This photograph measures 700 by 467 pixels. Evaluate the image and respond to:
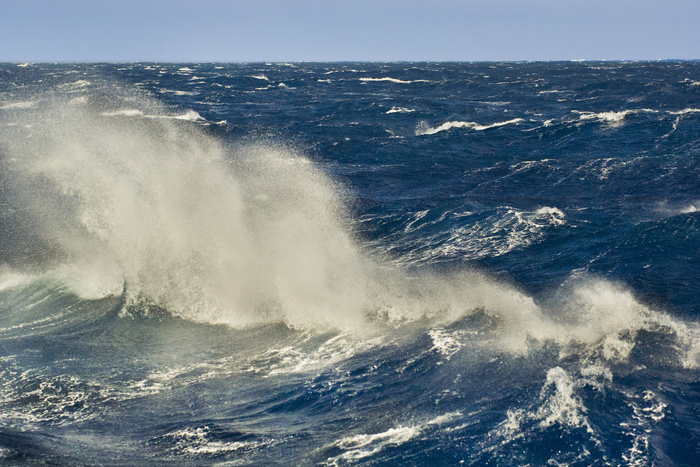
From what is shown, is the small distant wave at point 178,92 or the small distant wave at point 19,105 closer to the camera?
the small distant wave at point 19,105

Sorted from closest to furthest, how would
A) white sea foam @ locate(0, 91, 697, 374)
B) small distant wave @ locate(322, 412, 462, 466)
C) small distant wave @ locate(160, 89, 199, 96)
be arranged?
1. small distant wave @ locate(322, 412, 462, 466)
2. white sea foam @ locate(0, 91, 697, 374)
3. small distant wave @ locate(160, 89, 199, 96)

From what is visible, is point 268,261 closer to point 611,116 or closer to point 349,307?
point 349,307

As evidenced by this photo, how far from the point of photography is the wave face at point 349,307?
1378 cm

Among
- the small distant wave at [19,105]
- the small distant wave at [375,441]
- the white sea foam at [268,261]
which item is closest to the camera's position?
the small distant wave at [375,441]

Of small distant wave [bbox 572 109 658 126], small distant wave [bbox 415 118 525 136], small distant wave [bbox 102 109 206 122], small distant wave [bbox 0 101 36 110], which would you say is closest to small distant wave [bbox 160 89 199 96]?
small distant wave [bbox 102 109 206 122]

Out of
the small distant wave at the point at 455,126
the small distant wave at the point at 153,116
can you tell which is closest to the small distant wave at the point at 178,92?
the small distant wave at the point at 153,116

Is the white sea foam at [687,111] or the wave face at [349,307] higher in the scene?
the white sea foam at [687,111]

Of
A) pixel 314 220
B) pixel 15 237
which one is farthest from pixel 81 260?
pixel 314 220

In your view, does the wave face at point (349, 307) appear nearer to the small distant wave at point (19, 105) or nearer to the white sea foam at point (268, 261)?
the white sea foam at point (268, 261)

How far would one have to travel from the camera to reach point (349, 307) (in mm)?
21188

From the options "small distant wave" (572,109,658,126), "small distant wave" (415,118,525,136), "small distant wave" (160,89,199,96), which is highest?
"small distant wave" (160,89,199,96)

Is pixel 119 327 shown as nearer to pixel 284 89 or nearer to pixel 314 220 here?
pixel 314 220

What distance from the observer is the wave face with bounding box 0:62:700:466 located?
1378 centimetres

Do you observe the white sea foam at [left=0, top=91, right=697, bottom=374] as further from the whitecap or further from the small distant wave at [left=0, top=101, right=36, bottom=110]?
the small distant wave at [left=0, top=101, right=36, bottom=110]
